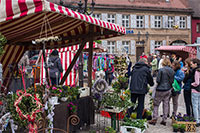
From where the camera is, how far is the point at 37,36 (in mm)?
6461

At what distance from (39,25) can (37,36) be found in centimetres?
141

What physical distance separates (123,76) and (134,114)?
1101 mm

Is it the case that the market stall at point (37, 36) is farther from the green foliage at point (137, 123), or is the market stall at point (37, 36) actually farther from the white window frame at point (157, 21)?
the white window frame at point (157, 21)

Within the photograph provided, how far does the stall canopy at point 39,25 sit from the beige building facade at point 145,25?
69.5 feet

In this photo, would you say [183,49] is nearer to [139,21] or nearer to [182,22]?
[139,21]

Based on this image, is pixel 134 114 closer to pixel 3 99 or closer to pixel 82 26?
pixel 82 26

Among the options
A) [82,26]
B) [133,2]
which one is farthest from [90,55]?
[133,2]

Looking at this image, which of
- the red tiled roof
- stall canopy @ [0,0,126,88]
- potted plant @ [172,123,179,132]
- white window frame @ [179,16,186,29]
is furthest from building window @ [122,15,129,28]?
potted plant @ [172,123,179,132]


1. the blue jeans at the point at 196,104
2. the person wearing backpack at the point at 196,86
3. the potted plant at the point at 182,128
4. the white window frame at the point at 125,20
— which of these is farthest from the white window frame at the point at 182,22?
the potted plant at the point at 182,128

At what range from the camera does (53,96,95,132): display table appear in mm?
5078

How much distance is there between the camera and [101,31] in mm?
5719

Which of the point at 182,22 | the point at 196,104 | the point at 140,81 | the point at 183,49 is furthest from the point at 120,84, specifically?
the point at 182,22

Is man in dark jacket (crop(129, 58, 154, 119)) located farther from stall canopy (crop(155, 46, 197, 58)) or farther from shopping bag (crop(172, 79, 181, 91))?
stall canopy (crop(155, 46, 197, 58))

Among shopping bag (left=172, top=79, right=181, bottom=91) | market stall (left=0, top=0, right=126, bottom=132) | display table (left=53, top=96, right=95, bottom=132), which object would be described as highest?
market stall (left=0, top=0, right=126, bottom=132)
